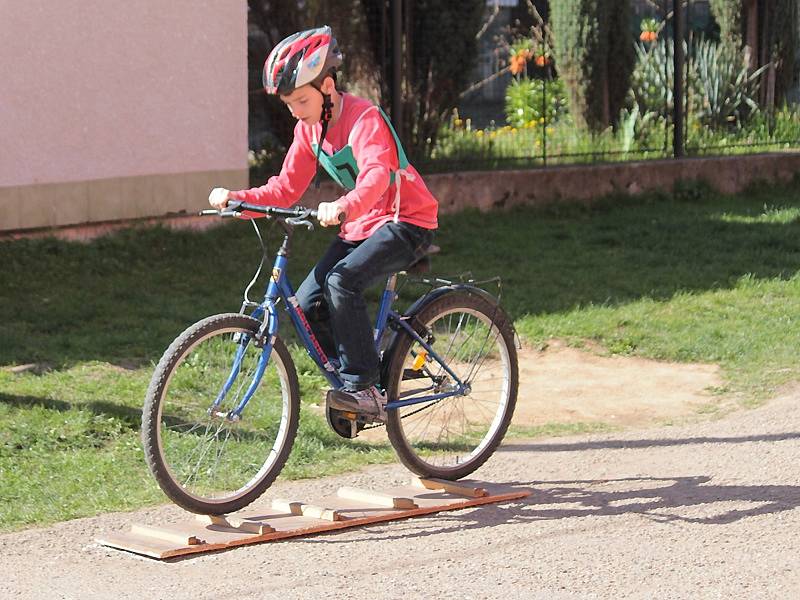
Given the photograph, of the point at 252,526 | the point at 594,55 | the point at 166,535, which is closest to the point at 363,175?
the point at 252,526

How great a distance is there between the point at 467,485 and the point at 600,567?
4.05ft

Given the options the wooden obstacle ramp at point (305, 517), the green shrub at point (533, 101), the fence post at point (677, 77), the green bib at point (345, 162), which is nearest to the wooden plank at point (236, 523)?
the wooden obstacle ramp at point (305, 517)

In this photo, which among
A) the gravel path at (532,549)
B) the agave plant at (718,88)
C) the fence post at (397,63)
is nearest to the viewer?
the gravel path at (532,549)

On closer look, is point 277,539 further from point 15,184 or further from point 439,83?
point 439,83

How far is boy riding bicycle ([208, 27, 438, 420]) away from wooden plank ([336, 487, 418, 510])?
31cm

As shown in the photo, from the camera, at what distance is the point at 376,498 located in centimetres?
612

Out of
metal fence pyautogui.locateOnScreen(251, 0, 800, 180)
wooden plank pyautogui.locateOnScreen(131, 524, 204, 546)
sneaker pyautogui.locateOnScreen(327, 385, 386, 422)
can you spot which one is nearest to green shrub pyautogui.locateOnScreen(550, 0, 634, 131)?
metal fence pyautogui.locateOnScreen(251, 0, 800, 180)

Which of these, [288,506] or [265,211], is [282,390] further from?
[265,211]

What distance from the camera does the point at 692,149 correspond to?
16.8 metres

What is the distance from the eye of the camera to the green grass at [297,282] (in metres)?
6.87

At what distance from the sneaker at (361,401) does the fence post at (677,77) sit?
1087 cm

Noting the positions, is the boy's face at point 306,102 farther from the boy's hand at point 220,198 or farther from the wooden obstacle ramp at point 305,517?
the wooden obstacle ramp at point 305,517

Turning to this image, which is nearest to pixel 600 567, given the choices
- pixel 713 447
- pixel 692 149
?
pixel 713 447

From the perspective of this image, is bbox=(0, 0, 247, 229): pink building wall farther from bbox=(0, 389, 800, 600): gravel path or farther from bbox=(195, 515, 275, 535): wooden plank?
bbox=(195, 515, 275, 535): wooden plank
